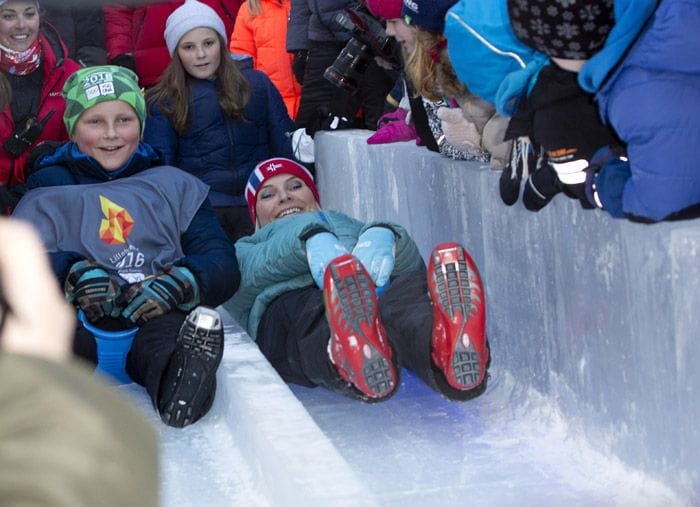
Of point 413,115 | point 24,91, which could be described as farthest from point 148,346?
point 24,91

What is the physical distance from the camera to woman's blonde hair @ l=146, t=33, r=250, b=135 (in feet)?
19.4

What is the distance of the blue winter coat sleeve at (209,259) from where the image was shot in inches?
151

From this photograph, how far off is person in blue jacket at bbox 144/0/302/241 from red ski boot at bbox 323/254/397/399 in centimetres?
279

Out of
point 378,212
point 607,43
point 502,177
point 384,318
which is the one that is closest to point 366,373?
point 384,318

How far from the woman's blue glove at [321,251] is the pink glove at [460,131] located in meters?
0.58

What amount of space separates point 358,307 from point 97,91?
1565 millimetres

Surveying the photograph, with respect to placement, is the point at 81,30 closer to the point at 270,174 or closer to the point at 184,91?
the point at 184,91

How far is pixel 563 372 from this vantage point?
326 cm

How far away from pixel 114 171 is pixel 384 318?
47.9 inches

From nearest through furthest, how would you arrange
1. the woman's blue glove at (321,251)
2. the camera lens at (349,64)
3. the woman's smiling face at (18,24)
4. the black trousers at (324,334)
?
the black trousers at (324,334) < the woman's blue glove at (321,251) < the woman's smiling face at (18,24) < the camera lens at (349,64)

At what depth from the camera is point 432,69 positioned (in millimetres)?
3816

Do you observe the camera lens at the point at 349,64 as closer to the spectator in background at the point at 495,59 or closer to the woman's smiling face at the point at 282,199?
the woman's smiling face at the point at 282,199

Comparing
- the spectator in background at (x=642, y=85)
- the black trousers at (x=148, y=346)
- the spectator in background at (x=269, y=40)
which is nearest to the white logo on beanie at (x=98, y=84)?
the black trousers at (x=148, y=346)

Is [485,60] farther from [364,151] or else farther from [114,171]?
[364,151]
